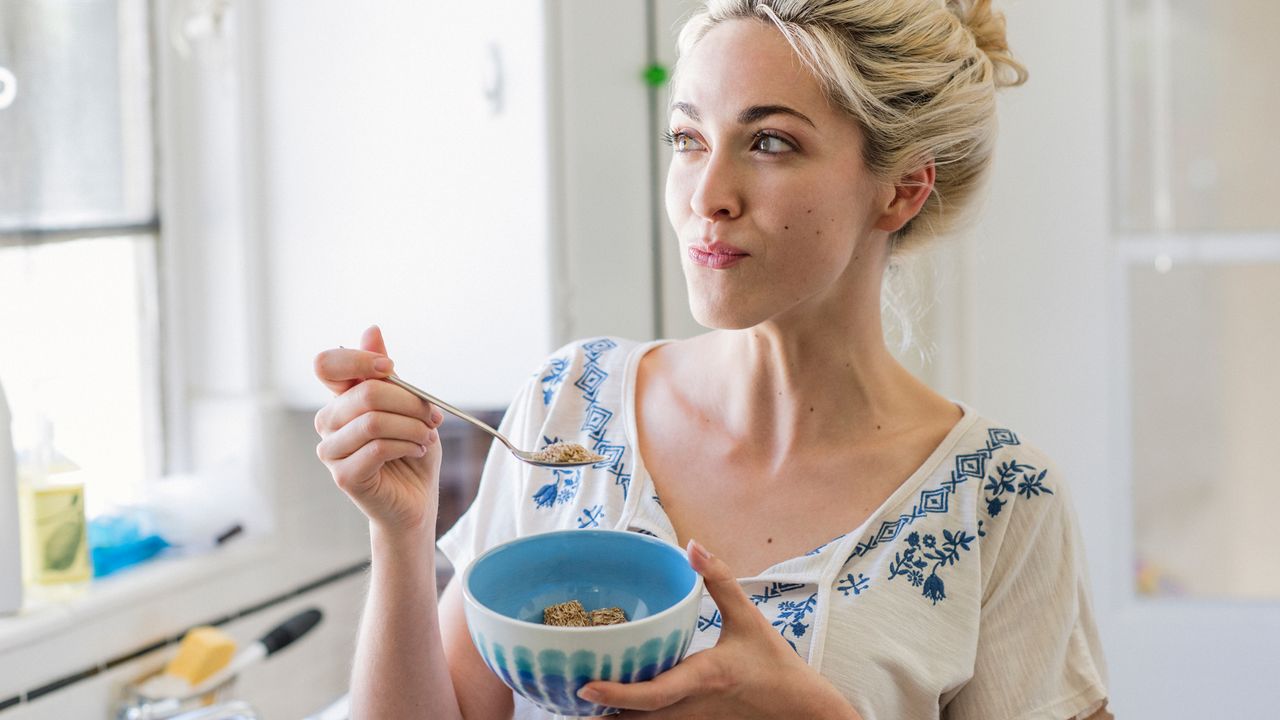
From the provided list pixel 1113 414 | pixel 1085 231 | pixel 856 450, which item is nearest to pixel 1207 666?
pixel 1113 414

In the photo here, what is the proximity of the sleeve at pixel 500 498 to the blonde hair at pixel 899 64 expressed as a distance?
1.33ft

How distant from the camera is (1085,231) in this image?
1785 mm

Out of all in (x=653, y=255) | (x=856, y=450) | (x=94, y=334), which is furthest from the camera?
(x=653, y=255)

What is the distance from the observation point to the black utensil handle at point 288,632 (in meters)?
1.57

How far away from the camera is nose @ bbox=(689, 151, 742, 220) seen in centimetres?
105

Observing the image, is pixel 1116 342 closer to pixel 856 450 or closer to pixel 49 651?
pixel 856 450

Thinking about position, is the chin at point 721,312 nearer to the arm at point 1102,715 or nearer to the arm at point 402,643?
the arm at point 402,643

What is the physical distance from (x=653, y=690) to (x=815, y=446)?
450 millimetres

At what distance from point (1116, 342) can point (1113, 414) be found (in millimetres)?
109

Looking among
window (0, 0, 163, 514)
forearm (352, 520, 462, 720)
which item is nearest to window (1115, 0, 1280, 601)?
forearm (352, 520, 462, 720)

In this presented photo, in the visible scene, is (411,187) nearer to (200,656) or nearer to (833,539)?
(200,656)

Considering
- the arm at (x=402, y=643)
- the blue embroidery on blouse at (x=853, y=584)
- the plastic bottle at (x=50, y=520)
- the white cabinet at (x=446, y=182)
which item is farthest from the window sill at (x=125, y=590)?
the blue embroidery on blouse at (x=853, y=584)

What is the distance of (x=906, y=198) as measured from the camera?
1181 millimetres

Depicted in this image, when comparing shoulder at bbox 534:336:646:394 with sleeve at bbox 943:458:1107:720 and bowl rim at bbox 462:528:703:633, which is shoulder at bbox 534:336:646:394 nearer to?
bowl rim at bbox 462:528:703:633
